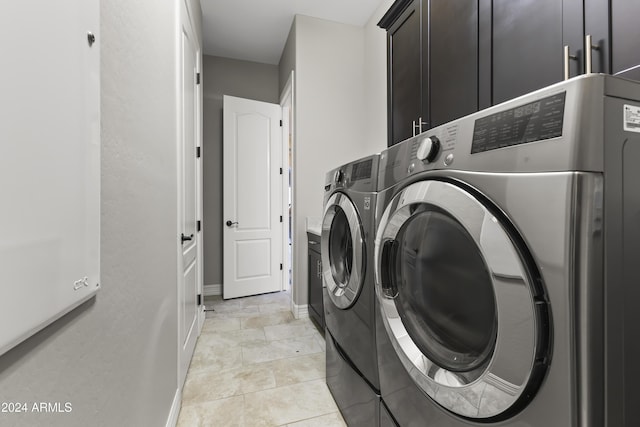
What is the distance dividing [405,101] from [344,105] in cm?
136

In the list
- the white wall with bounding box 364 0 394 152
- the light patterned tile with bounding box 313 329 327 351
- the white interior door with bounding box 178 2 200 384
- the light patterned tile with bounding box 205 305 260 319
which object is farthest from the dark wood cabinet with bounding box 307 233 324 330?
the white wall with bounding box 364 0 394 152

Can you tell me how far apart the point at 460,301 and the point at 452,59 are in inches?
43.9

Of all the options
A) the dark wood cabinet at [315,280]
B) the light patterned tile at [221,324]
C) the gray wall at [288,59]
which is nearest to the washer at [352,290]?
the dark wood cabinet at [315,280]

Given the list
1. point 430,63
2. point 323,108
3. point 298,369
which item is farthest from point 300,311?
point 430,63

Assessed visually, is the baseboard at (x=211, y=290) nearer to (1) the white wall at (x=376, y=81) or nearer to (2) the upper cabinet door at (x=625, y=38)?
(1) the white wall at (x=376, y=81)

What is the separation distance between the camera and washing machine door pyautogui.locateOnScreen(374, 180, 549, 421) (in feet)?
1.68

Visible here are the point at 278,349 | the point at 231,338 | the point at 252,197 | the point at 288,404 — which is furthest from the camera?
the point at 252,197

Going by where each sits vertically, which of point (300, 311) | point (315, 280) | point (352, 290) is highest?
point (352, 290)

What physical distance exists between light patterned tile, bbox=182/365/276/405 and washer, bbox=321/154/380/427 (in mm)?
465

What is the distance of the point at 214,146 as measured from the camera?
3439 millimetres

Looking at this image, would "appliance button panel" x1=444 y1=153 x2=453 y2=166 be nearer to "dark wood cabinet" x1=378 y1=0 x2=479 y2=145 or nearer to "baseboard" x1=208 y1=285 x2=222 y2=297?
"dark wood cabinet" x1=378 y1=0 x2=479 y2=145

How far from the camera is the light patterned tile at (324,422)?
1420mm

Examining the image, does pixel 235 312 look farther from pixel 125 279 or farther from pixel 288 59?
pixel 288 59

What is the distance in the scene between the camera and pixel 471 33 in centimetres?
117
